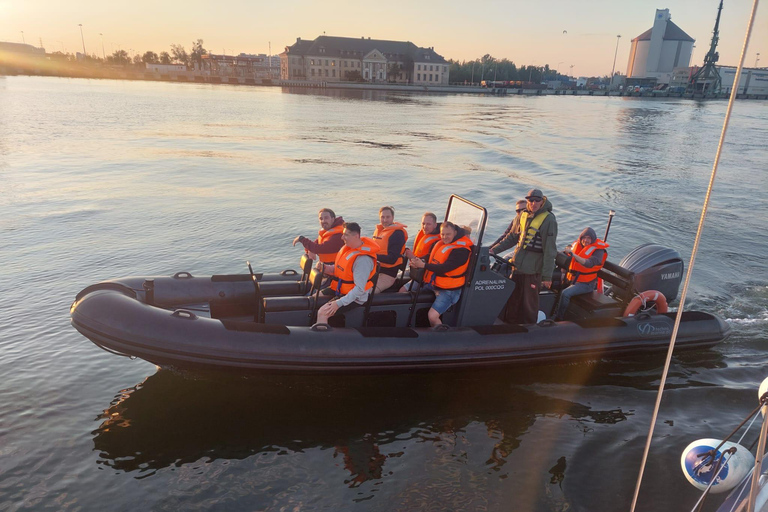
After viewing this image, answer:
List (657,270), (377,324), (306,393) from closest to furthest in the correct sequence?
(306,393)
(377,324)
(657,270)

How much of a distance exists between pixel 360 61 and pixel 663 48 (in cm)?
8507

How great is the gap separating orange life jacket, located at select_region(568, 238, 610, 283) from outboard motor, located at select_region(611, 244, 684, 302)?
68 centimetres

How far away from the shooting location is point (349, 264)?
5234 millimetres

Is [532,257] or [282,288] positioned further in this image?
[282,288]

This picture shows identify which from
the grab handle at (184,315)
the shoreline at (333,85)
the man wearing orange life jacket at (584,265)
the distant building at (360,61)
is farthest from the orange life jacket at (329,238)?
the distant building at (360,61)

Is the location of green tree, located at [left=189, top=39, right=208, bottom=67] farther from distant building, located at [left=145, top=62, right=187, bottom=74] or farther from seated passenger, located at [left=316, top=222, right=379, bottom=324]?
seated passenger, located at [left=316, top=222, right=379, bottom=324]

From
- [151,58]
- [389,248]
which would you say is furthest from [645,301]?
[151,58]

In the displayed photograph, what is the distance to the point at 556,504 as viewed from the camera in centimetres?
420

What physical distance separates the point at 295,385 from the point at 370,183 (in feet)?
42.9

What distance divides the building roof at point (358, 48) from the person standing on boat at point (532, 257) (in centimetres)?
9876

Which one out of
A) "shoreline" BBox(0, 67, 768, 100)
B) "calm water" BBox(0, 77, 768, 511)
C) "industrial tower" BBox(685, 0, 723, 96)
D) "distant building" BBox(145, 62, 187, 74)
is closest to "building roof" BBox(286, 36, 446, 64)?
"shoreline" BBox(0, 67, 768, 100)

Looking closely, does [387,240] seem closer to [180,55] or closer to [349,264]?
[349,264]

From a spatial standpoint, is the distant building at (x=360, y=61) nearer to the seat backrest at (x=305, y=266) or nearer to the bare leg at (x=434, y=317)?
the seat backrest at (x=305, y=266)

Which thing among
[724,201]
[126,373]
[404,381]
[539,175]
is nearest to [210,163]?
[539,175]
